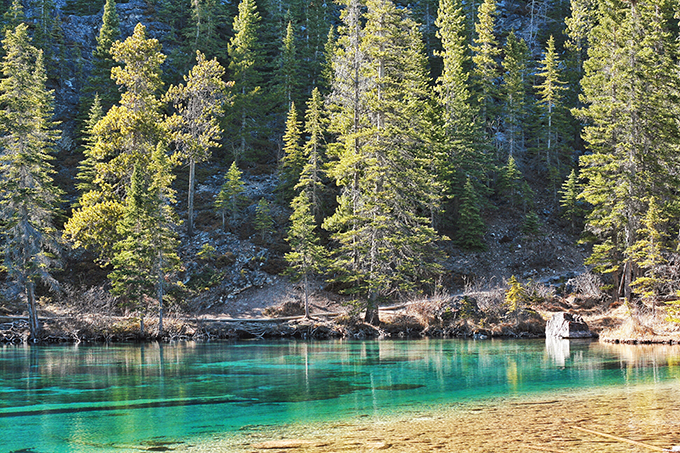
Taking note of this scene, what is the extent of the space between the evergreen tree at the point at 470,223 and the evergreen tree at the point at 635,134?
9615 mm

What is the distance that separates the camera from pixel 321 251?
32688 millimetres

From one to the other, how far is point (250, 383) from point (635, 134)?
85.6ft

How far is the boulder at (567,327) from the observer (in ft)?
87.6

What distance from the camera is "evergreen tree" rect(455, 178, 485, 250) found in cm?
4056

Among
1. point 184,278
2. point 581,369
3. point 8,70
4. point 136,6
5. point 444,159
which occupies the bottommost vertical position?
point 581,369

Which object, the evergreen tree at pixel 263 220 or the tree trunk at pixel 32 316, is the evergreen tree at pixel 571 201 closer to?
the evergreen tree at pixel 263 220

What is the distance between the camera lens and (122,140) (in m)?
35.7

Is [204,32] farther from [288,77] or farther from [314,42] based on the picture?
[288,77]

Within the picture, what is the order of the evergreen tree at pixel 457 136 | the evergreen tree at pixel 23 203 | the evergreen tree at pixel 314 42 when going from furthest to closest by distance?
the evergreen tree at pixel 314 42 < the evergreen tree at pixel 457 136 < the evergreen tree at pixel 23 203

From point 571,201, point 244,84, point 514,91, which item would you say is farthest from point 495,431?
point 244,84

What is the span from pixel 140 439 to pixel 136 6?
231ft

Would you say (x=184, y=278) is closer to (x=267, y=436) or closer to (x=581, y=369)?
(x=581, y=369)

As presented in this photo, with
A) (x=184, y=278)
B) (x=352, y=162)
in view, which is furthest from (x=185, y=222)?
(x=352, y=162)

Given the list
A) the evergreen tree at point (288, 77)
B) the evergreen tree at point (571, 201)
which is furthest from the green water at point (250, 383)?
the evergreen tree at point (288, 77)
